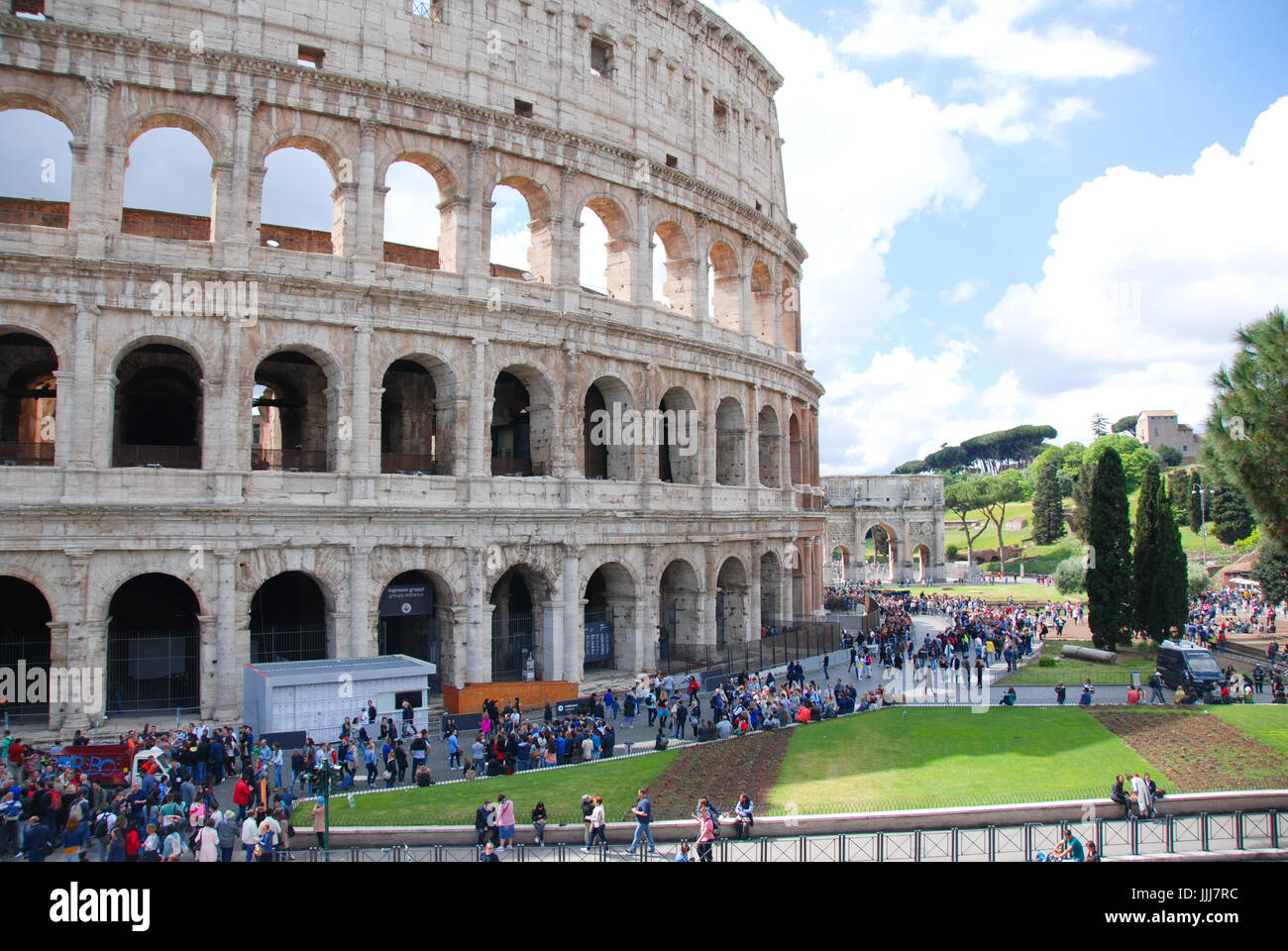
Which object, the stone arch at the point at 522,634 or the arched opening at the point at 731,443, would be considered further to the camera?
the arched opening at the point at 731,443

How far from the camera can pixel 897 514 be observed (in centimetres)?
8400

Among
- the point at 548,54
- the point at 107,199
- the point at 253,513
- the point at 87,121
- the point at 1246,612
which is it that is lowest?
the point at 1246,612

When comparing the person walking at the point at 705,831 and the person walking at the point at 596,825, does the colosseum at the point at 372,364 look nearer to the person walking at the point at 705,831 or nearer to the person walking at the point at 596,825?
the person walking at the point at 596,825

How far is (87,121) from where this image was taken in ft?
73.2

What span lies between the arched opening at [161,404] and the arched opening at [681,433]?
14731mm

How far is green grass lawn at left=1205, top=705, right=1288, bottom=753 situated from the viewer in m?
20.7

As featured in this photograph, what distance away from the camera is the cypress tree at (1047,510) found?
97688 millimetres

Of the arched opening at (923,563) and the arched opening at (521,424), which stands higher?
the arched opening at (521,424)

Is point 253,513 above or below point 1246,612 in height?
above

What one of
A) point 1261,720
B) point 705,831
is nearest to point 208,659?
point 705,831

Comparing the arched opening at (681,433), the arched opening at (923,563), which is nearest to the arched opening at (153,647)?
the arched opening at (681,433)

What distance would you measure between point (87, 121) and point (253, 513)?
10.2 meters
